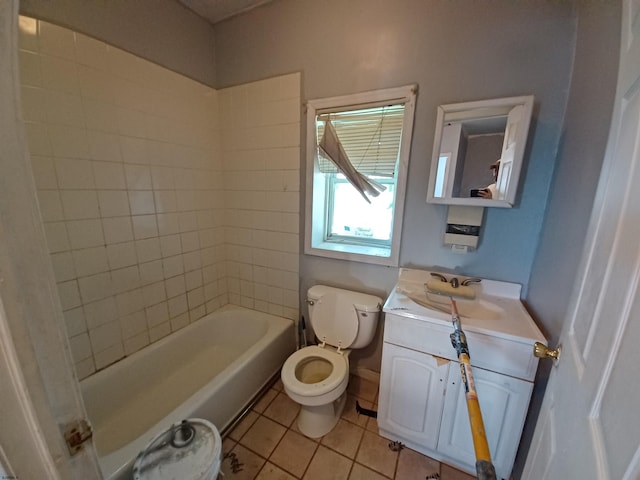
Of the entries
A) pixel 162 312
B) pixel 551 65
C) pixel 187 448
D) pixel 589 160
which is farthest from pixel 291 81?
pixel 187 448

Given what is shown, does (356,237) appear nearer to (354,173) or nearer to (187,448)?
(354,173)

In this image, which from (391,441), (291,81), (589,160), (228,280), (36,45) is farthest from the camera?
(228,280)

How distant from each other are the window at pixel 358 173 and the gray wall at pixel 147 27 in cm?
86

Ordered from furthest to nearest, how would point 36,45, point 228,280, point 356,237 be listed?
point 228,280
point 356,237
point 36,45

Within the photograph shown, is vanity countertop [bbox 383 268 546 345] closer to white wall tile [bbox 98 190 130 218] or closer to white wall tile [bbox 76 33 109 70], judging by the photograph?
white wall tile [bbox 98 190 130 218]

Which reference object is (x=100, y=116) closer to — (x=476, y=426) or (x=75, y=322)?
(x=75, y=322)

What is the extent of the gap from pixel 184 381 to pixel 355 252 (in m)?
1.45

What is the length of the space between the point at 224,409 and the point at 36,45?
76.1 inches

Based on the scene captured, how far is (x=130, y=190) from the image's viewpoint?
1427 millimetres

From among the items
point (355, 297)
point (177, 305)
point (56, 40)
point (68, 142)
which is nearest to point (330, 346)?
point (355, 297)

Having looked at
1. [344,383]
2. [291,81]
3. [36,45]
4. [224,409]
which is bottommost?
[224,409]

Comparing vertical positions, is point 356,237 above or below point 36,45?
below

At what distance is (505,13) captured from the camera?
1.12 metres

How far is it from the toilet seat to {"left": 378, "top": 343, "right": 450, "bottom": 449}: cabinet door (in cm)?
25
